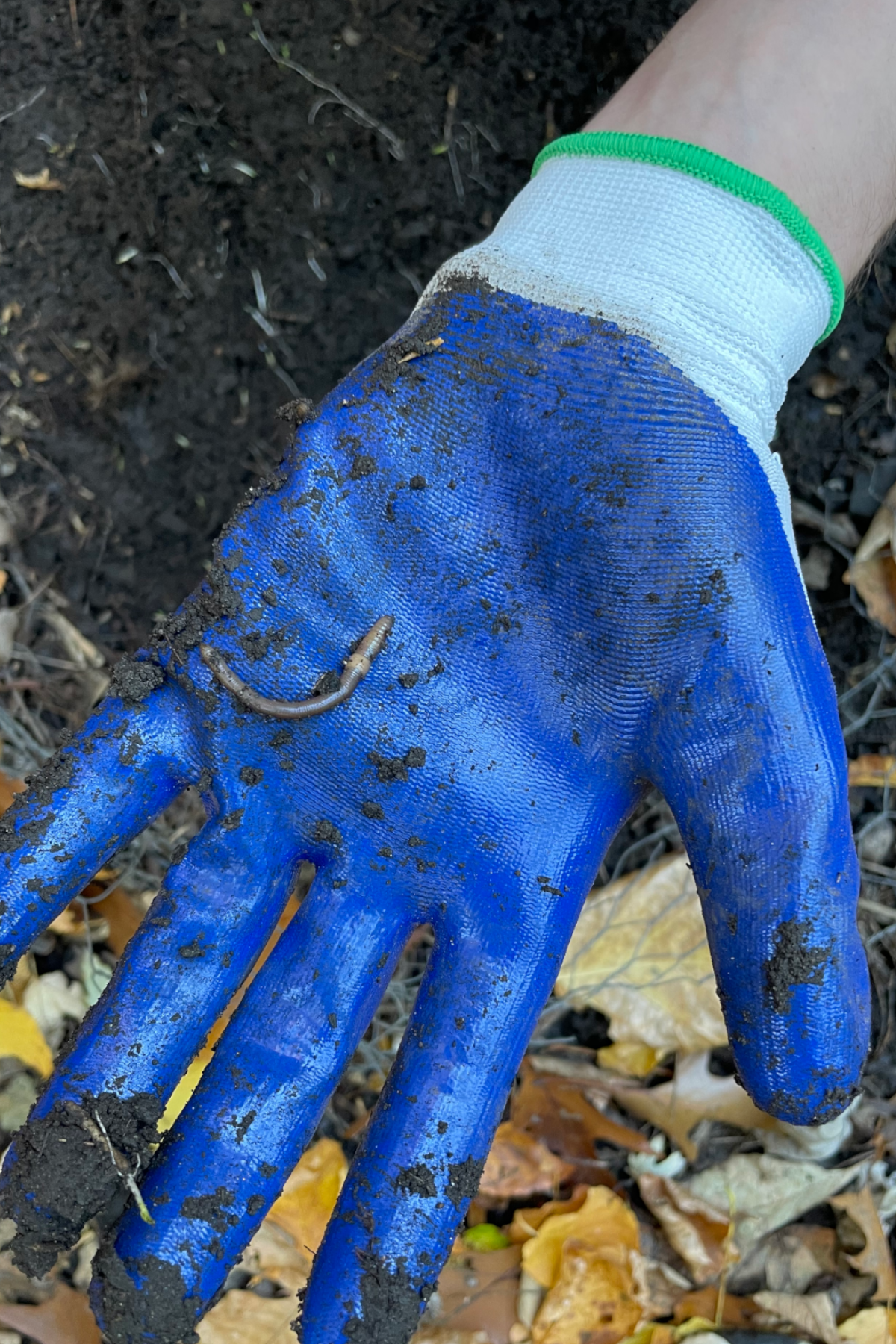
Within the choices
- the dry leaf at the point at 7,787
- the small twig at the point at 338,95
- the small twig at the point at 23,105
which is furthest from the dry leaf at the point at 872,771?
the small twig at the point at 23,105

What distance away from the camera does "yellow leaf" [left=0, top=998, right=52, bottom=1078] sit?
9.28 feet

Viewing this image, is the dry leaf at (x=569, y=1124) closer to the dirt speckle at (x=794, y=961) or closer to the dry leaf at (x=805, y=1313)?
the dry leaf at (x=805, y=1313)

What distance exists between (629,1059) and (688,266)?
2159 millimetres

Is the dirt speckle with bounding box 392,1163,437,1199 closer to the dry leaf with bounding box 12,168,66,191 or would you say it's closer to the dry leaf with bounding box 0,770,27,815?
the dry leaf with bounding box 0,770,27,815

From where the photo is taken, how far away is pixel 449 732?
2092 millimetres

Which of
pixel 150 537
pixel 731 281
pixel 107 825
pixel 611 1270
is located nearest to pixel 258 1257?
pixel 611 1270

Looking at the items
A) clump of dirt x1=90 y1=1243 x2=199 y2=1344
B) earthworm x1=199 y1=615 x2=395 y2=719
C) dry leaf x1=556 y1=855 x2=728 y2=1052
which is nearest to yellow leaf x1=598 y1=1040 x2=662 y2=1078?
dry leaf x1=556 y1=855 x2=728 y2=1052

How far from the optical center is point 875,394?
2939 mm

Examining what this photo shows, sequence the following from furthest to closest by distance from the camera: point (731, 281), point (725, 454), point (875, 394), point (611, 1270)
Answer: point (875, 394)
point (611, 1270)
point (731, 281)
point (725, 454)

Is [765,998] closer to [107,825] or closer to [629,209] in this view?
[107,825]

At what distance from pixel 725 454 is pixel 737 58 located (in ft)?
3.24

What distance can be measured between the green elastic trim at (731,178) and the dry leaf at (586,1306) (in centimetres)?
247

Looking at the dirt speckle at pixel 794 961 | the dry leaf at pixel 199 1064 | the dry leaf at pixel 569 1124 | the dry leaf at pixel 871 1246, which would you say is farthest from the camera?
the dry leaf at pixel 569 1124

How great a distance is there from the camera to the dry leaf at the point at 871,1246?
2775 mm
